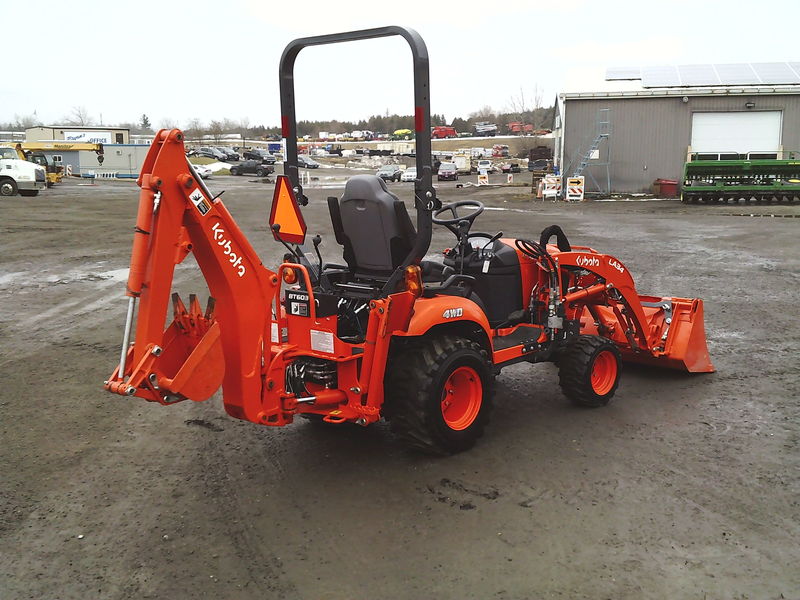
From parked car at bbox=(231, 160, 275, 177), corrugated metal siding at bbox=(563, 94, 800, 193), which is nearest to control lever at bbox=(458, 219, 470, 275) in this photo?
corrugated metal siding at bbox=(563, 94, 800, 193)

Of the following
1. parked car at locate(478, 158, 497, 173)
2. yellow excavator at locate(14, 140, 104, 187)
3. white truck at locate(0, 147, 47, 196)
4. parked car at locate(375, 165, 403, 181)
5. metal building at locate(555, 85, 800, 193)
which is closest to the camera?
white truck at locate(0, 147, 47, 196)

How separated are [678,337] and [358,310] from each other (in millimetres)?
3500

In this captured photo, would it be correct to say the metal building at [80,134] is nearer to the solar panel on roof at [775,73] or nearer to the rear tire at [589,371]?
the solar panel on roof at [775,73]

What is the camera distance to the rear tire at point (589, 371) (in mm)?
6094

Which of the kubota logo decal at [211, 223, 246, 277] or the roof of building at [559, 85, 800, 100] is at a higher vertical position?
the roof of building at [559, 85, 800, 100]

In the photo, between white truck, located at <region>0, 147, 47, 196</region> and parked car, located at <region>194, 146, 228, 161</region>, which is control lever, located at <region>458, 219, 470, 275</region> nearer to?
white truck, located at <region>0, 147, 47, 196</region>

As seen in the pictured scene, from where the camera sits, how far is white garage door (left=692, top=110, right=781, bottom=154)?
103 feet

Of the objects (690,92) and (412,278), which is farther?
(690,92)

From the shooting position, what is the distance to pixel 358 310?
5.03 m

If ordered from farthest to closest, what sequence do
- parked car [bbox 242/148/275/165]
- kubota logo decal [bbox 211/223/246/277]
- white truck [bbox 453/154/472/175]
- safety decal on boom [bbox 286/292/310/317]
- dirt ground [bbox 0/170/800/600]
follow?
parked car [bbox 242/148/275/165]
white truck [bbox 453/154/472/175]
safety decal on boom [bbox 286/292/310/317]
kubota logo decal [bbox 211/223/246/277]
dirt ground [bbox 0/170/800/600]

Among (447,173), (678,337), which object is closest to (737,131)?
(447,173)

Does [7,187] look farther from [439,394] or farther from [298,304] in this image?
[439,394]

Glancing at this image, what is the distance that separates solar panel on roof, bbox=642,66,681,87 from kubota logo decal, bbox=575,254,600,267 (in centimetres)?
2859

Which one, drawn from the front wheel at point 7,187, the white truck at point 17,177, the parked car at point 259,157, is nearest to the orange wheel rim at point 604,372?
the white truck at point 17,177
